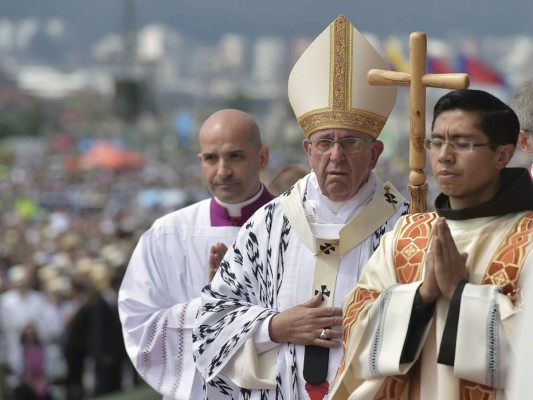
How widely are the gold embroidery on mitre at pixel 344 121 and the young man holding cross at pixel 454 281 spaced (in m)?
0.73

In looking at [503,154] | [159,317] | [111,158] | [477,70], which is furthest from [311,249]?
[111,158]

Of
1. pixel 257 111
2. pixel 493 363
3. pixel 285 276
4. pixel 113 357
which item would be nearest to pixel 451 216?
pixel 493 363

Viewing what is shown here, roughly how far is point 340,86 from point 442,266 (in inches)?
49.8

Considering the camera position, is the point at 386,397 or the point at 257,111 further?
the point at 257,111

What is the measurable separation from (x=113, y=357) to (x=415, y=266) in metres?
7.92

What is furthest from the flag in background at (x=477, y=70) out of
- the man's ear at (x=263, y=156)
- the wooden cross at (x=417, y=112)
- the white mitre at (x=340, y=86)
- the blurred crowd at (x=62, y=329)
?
the wooden cross at (x=417, y=112)

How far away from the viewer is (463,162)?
3600 mm

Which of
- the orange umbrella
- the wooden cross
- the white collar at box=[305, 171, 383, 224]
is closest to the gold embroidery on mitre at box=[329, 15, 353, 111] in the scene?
the white collar at box=[305, 171, 383, 224]

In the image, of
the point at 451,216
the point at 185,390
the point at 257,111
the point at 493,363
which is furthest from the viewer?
the point at 257,111

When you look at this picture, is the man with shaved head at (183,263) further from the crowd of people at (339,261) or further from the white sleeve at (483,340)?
the white sleeve at (483,340)

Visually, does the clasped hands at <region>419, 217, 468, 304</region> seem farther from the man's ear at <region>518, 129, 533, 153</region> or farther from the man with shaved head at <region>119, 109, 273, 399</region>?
the man with shaved head at <region>119, 109, 273, 399</region>

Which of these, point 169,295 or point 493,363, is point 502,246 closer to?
point 493,363

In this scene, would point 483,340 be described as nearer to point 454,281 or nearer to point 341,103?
point 454,281

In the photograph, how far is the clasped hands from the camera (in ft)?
11.3
